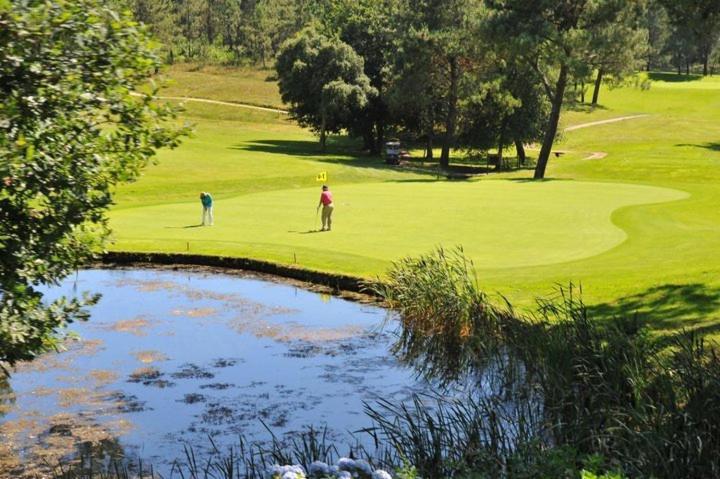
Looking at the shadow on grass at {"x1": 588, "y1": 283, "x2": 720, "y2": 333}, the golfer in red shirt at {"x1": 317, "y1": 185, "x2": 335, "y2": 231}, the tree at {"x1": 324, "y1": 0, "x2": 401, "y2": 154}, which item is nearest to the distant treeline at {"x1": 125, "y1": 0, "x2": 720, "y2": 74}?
the tree at {"x1": 324, "y1": 0, "x2": 401, "y2": 154}

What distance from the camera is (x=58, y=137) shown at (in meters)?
9.87

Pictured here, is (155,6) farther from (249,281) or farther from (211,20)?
(249,281)

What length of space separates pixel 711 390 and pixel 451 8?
6318 cm

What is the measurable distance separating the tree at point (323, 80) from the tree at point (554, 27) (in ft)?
55.2

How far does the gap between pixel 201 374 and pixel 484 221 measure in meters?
18.0

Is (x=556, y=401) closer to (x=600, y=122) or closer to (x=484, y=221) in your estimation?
(x=484, y=221)

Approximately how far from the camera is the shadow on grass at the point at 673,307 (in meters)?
16.4

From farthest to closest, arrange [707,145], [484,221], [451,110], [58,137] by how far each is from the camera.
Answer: [707,145] < [451,110] < [484,221] < [58,137]

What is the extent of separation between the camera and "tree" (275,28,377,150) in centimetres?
7506

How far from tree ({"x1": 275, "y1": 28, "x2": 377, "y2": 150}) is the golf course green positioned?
565 centimetres


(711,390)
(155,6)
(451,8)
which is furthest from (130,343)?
(155,6)

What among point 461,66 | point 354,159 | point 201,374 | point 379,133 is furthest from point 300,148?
point 201,374

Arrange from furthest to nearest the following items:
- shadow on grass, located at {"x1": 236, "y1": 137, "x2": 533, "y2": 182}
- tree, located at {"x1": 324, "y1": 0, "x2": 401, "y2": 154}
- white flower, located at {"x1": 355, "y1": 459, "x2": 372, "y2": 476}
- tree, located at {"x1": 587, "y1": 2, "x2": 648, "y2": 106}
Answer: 1. tree, located at {"x1": 324, "y1": 0, "x2": 401, "y2": 154}
2. shadow on grass, located at {"x1": 236, "y1": 137, "x2": 533, "y2": 182}
3. tree, located at {"x1": 587, "y1": 2, "x2": 648, "y2": 106}
4. white flower, located at {"x1": 355, "y1": 459, "x2": 372, "y2": 476}

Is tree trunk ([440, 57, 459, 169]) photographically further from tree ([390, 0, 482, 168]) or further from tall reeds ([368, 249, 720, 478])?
tall reeds ([368, 249, 720, 478])
